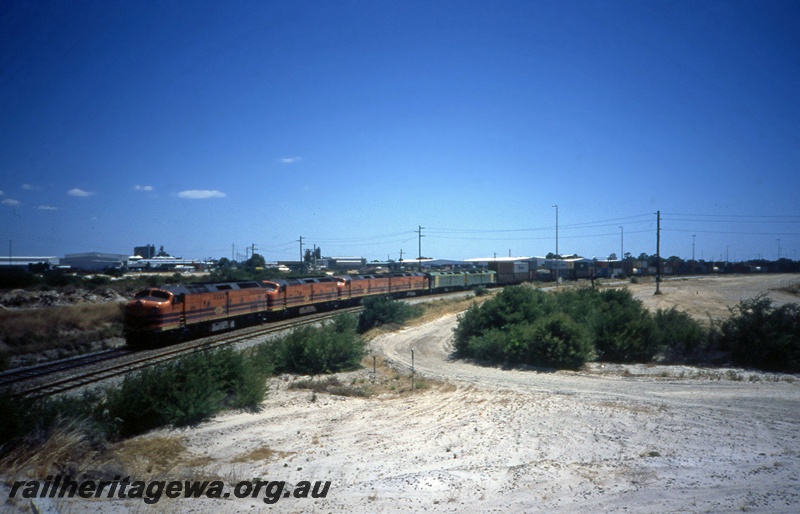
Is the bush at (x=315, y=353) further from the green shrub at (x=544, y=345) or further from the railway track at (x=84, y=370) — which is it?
the green shrub at (x=544, y=345)

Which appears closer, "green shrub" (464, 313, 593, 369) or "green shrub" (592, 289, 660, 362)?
"green shrub" (464, 313, 593, 369)

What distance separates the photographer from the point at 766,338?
17375 mm

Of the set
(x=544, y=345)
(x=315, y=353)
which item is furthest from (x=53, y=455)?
(x=544, y=345)

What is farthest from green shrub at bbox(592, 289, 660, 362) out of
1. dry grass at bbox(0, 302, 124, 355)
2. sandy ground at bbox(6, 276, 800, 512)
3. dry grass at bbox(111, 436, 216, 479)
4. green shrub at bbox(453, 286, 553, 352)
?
dry grass at bbox(0, 302, 124, 355)

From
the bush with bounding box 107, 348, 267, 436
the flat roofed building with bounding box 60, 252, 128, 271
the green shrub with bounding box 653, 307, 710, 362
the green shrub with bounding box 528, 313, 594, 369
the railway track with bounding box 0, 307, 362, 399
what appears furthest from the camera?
the flat roofed building with bounding box 60, 252, 128, 271

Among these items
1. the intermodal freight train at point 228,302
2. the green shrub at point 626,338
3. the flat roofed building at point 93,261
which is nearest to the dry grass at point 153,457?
the intermodal freight train at point 228,302

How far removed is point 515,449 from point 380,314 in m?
20.9

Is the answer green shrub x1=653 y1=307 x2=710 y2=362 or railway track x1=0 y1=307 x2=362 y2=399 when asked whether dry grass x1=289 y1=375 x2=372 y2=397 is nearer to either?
railway track x1=0 y1=307 x2=362 y2=399

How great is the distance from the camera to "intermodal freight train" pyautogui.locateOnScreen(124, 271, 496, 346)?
2191 centimetres

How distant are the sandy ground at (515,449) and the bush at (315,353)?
1891mm

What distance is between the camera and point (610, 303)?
2773cm

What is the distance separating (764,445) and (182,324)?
73.6ft

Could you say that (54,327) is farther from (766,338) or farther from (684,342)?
(766,338)

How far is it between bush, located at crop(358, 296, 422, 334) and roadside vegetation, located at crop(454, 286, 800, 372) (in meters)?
7.25
